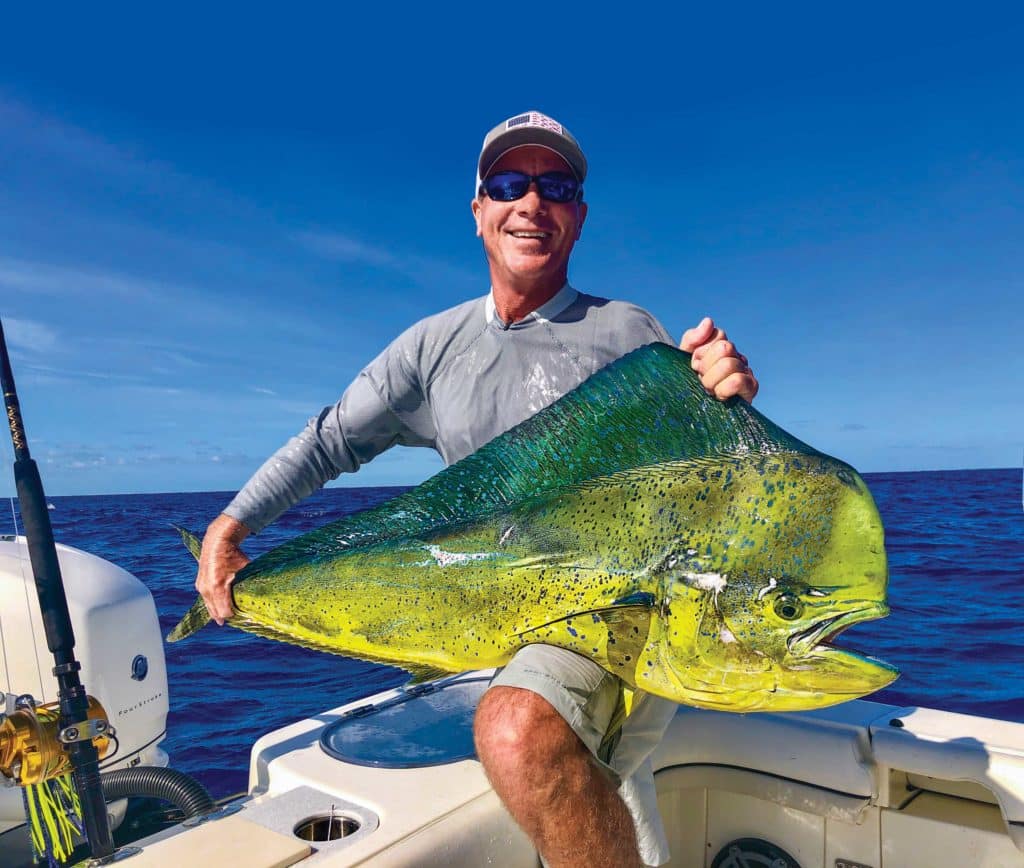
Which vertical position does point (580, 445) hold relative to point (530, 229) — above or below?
below

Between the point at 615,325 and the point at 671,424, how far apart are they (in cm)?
55

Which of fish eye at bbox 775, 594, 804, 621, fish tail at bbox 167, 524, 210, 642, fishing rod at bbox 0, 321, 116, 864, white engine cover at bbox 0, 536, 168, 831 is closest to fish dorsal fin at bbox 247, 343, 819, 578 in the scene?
fish tail at bbox 167, 524, 210, 642

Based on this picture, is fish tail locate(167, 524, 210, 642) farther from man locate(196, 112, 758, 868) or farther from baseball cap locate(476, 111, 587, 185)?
baseball cap locate(476, 111, 587, 185)

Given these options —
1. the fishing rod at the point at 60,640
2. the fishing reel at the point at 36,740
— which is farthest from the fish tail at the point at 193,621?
the fishing reel at the point at 36,740

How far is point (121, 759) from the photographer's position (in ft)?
10.2

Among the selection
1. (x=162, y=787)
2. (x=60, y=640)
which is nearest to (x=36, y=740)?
(x=60, y=640)

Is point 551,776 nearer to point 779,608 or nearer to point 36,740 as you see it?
point 779,608

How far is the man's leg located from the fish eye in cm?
38

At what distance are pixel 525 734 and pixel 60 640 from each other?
1690mm

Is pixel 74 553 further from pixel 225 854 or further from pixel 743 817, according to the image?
pixel 743 817

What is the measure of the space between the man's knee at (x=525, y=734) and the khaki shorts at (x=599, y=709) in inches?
0.6

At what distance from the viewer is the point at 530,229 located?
7.11 ft

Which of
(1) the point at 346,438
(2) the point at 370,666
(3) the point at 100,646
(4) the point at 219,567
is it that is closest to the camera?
(4) the point at 219,567

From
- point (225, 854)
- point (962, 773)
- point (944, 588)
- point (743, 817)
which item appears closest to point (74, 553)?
point (225, 854)
